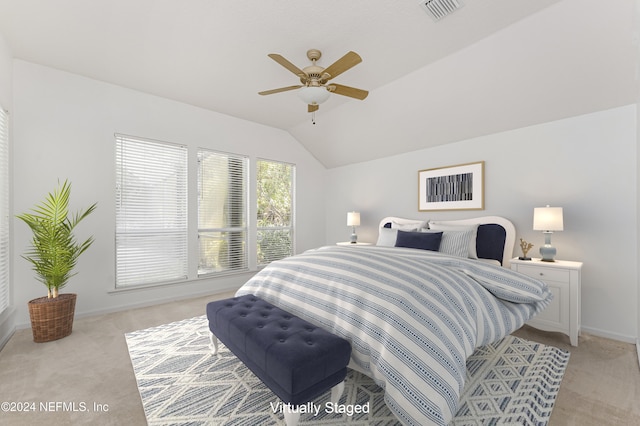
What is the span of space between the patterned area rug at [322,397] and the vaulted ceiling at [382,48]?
2.52 metres

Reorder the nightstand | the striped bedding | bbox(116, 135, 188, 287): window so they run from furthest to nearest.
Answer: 1. bbox(116, 135, 188, 287): window
2. the nightstand
3. the striped bedding

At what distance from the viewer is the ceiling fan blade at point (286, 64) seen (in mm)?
2258

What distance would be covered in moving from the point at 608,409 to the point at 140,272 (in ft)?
15.0

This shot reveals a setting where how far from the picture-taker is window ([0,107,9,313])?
2.60 metres

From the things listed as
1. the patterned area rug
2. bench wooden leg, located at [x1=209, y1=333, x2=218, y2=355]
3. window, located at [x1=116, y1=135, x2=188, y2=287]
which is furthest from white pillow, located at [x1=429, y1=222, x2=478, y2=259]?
window, located at [x1=116, y1=135, x2=188, y2=287]

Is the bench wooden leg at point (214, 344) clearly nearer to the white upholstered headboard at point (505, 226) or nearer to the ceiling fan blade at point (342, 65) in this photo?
the ceiling fan blade at point (342, 65)

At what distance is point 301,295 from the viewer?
6.73ft

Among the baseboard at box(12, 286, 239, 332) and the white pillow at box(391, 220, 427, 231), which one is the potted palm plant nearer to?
the baseboard at box(12, 286, 239, 332)

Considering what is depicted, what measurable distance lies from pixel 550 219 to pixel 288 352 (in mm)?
2830

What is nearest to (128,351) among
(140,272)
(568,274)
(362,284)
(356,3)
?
(140,272)

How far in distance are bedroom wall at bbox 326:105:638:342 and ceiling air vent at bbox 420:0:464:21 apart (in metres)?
1.85

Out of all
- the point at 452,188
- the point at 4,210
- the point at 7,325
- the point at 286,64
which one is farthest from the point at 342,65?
the point at 7,325

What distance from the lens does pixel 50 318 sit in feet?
8.55

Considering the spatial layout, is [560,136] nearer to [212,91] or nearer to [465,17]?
[465,17]
